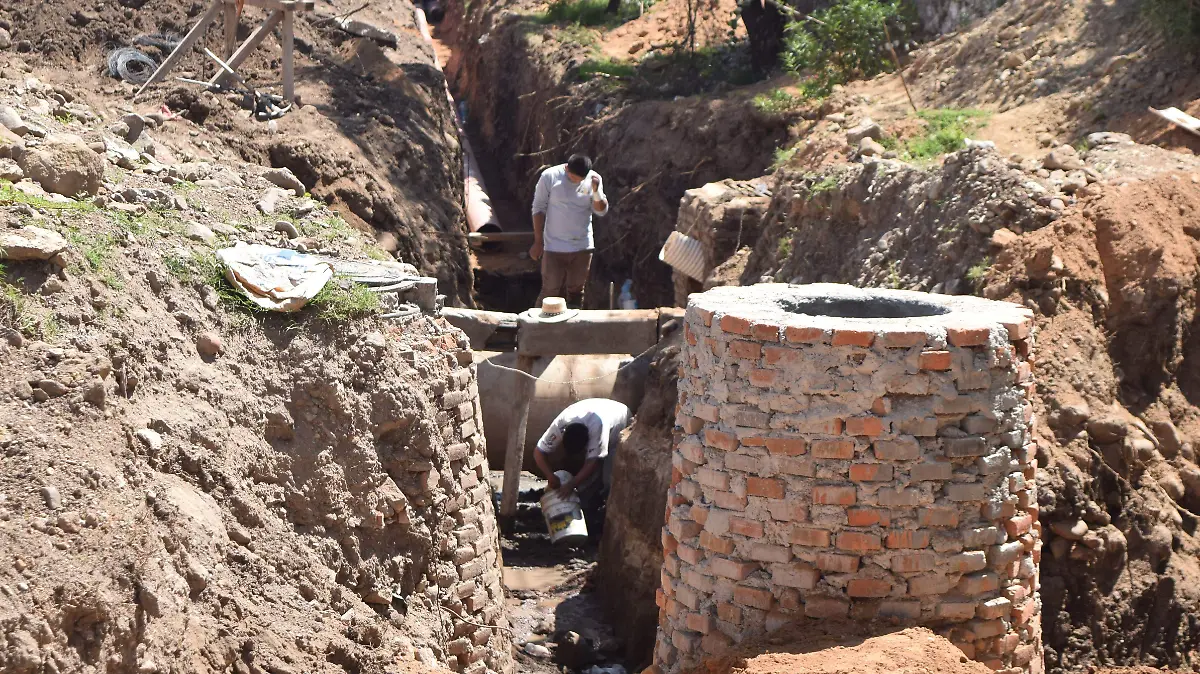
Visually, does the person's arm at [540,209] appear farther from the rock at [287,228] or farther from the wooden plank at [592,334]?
the rock at [287,228]

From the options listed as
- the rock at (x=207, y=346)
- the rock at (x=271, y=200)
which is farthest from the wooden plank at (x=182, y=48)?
the rock at (x=207, y=346)

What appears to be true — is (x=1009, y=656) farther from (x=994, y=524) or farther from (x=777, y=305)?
(x=777, y=305)

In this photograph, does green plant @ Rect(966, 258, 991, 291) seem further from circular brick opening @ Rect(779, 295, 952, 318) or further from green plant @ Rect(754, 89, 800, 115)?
green plant @ Rect(754, 89, 800, 115)

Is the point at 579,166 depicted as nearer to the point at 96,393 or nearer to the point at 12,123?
the point at 12,123

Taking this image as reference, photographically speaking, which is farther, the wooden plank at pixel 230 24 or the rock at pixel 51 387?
the wooden plank at pixel 230 24

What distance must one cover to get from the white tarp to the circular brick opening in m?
2.19

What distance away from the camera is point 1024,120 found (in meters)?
9.81

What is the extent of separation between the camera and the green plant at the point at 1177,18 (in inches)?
362

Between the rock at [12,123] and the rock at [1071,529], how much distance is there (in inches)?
224

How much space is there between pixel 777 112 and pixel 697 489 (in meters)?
8.85

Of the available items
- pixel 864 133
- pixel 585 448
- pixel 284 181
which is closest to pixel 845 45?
pixel 864 133

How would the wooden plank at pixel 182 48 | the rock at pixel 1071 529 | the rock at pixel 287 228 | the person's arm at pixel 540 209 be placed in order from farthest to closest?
the person's arm at pixel 540 209, the wooden plank at pixel 182 48, the rock at pixel 287 228, the rock at pixel 1071 529

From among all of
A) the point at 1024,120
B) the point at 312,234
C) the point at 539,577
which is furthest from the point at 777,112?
the point at 312,234

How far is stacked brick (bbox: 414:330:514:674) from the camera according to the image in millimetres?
6164
